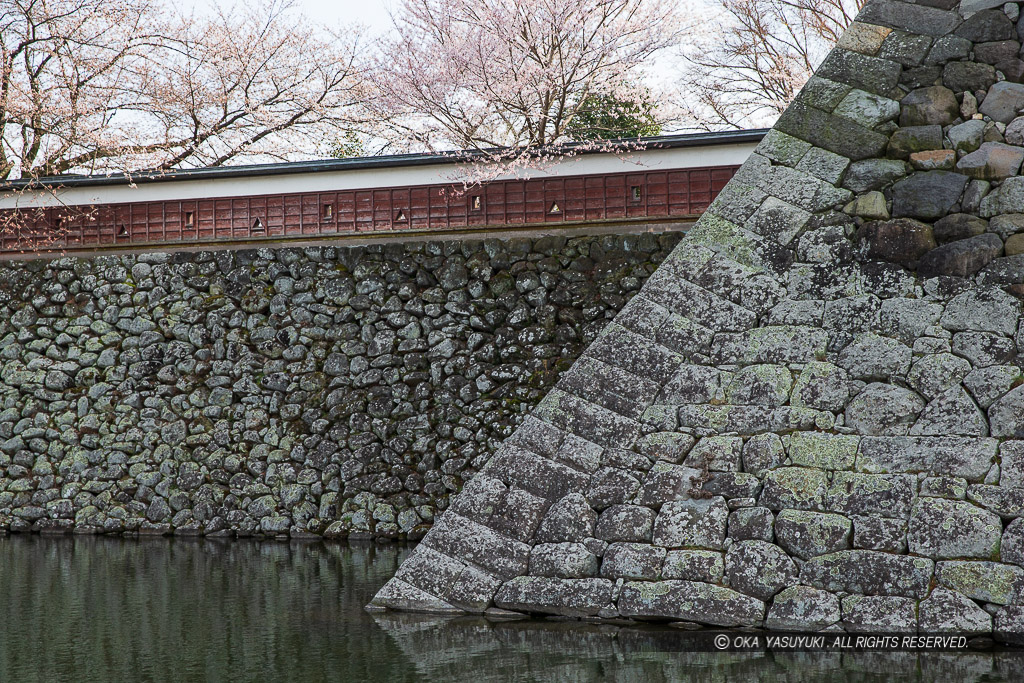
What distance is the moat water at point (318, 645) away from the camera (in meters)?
3.63

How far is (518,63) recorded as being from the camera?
11.9 m

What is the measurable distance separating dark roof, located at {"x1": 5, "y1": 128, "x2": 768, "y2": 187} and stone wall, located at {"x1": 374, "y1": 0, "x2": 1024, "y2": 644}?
329 cm

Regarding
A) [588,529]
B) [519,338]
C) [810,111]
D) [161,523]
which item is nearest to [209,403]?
[161,523]

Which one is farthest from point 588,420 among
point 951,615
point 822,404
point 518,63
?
point 518,63

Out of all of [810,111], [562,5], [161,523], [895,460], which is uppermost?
[562,5]

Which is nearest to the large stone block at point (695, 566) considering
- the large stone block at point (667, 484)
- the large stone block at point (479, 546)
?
the large stone block at point (667, 484)

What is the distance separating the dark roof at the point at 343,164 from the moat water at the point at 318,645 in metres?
4.18

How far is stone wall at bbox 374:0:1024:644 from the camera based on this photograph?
3.93 metres

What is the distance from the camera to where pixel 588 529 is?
4336 millimetres

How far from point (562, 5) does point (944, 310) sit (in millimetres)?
8698

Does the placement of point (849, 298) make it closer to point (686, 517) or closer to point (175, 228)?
point (686, 517)

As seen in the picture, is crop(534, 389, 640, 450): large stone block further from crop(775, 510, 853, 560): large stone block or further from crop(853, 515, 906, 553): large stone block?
crop(853, 515, 906, 553): large stone block

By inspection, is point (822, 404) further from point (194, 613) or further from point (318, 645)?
point (194, 613)

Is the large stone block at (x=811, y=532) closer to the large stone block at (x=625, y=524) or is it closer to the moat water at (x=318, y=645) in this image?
the moat water at (x=318, y=645)
